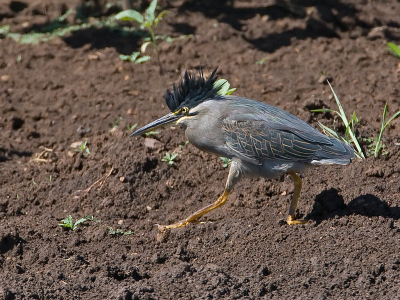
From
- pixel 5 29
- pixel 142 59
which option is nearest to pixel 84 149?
pixel 142 59

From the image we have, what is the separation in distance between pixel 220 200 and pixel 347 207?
1.09m

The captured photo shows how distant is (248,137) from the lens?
4.82 metres

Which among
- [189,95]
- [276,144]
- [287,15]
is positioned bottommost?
[287,15]

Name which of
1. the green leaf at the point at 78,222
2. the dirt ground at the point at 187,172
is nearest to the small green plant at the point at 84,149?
the dirt ground at the point at 187,172

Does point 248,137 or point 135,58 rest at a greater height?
point 248,137

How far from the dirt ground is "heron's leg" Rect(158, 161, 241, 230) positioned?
12cm

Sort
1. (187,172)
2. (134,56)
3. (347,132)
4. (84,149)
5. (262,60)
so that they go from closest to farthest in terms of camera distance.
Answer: (347,132) < (187,172) < (84,149) < (262,60) < (134,56)

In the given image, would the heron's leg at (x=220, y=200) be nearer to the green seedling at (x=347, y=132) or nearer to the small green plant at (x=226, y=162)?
the small green plant at (x=226, y=162)

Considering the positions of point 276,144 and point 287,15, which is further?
point 287,15

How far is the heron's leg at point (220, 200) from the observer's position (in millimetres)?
4941

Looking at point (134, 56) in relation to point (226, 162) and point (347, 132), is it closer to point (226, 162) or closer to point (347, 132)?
point (226, 162)

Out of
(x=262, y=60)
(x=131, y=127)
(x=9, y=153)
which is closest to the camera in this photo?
(x=9, y=153)

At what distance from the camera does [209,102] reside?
16.5 ft

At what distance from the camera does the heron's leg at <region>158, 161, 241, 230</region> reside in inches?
195
